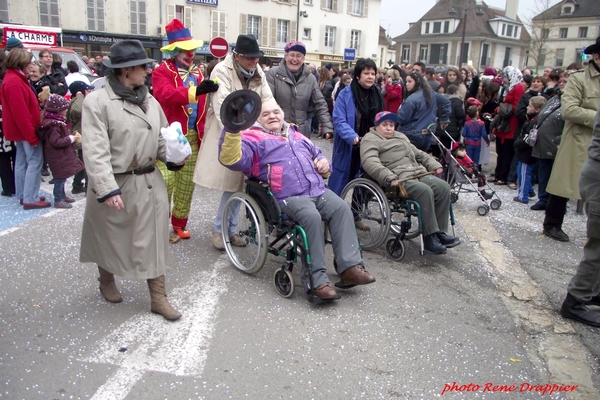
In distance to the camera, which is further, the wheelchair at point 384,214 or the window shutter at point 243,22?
the window shutter at point 243,22

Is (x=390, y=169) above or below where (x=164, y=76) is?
below

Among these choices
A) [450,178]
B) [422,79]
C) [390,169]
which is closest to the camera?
[390,169]

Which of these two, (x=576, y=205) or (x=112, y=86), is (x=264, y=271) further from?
(x=576, y=205)

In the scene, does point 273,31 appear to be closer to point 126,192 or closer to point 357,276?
point 357,276

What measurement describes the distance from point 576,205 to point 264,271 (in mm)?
5058

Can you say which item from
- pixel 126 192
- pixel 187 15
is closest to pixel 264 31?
pixel 187 15

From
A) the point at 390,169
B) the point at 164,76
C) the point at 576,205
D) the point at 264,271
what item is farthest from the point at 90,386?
the point at 576,205

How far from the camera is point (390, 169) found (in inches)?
193

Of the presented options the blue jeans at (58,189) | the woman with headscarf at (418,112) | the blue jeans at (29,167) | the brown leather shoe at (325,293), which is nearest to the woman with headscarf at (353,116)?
the woman with headscarf at (418,112)

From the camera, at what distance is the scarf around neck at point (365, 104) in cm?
536

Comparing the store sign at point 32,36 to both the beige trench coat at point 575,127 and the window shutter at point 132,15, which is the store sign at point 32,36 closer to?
the beige trench coat at point 575,127

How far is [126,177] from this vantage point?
326 cm

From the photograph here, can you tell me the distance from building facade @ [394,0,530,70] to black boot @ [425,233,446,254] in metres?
57.9

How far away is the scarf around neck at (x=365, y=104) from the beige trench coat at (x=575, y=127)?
6.17ft
